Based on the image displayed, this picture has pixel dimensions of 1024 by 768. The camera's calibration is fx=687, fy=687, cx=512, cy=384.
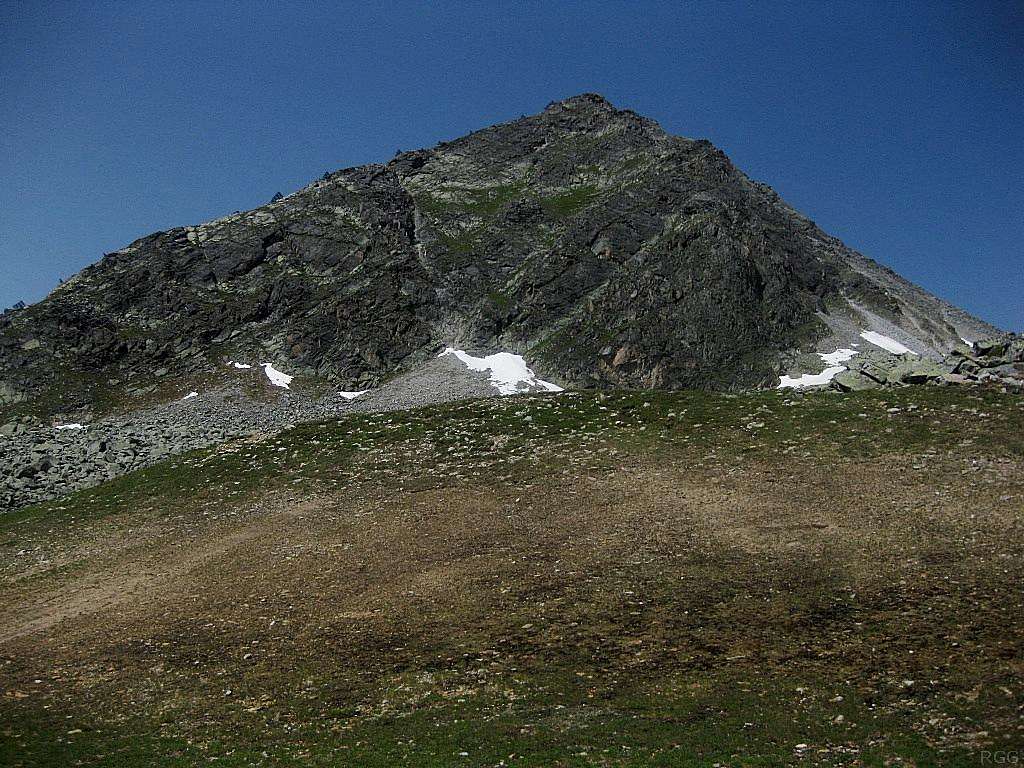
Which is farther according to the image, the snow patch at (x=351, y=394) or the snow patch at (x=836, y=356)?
the snow patch at (x=351, y=394)

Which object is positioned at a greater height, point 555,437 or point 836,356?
point 836,356

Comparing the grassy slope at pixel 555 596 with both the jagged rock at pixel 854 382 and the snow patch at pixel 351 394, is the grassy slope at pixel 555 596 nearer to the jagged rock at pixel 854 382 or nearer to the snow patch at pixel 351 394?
the jagged rock at pixel 854 382

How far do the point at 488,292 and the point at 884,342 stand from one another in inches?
2673

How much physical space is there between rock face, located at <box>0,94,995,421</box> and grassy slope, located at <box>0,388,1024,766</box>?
72878 millimetres

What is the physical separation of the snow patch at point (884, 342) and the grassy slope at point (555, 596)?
86472 mm

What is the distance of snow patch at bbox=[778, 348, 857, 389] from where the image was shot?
9900 cm

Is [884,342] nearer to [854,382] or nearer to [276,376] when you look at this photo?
[854,382]

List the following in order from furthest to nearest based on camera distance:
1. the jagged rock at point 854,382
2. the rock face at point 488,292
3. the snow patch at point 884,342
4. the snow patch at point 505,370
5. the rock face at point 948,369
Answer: the rock face at point 488,292, the snow patch at point 884,342, the snow patch at point 505,370, the jagged rock at point 854,382, the rock face at point 948,369

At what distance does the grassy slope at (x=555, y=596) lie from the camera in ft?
44.8

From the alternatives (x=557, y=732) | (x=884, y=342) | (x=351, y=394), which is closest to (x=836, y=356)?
(x=884, y=342)

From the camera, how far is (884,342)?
4419 inches

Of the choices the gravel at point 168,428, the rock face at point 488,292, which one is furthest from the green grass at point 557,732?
the rock face at point 488,292

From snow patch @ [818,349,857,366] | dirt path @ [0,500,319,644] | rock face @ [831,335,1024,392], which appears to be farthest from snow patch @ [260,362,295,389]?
rock face @ [831,335,1024,392]

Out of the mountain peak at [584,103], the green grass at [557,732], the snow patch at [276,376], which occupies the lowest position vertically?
the green grass at [557,732]
